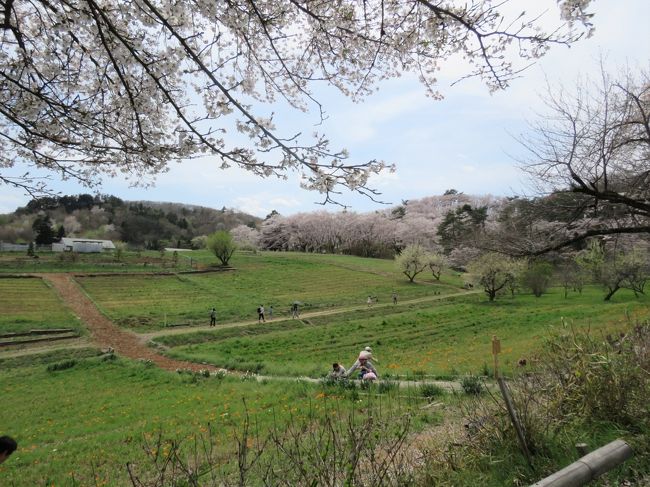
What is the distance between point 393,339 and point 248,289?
21650 mm

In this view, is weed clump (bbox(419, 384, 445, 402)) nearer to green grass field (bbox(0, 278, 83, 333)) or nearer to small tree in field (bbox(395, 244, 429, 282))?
green grass field (bbox(0, 278, 83, 333))

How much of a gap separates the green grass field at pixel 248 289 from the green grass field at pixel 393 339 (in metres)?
5.19

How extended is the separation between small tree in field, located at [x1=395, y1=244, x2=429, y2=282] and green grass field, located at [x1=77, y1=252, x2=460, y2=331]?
128cm

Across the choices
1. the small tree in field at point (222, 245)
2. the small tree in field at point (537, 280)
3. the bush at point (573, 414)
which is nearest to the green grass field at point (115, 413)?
the bush at point (573, 414)

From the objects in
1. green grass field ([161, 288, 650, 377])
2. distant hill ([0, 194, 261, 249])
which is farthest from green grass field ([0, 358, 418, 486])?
distant hill ([0, 194, 261, 249])

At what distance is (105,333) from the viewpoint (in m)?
22.5

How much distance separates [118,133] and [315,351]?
580 inches

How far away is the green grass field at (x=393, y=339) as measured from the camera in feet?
43.2

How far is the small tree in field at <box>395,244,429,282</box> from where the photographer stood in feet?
150

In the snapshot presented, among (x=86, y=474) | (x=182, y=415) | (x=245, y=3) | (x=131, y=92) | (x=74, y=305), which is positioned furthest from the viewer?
(x=74, y=305)

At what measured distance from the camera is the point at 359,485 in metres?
2.64

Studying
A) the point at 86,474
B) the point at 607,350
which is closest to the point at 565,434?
the point at 607,350

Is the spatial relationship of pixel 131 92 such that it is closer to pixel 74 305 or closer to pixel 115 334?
pixel 115 334

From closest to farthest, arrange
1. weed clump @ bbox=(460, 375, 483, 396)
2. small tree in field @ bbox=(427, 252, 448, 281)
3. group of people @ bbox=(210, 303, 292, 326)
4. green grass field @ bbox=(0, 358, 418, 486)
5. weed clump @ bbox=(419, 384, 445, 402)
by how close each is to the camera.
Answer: green grass field @ bbox=(0, 358, 418, 486), weed clump @ bbox=(460, 375, 483, 396), weed clump @ bbox=(419, 384, 445, 402), group of people @ bbox=(210, 303, 292, 326), small tree in field @ bbox=(427, 252, 448, 281)
